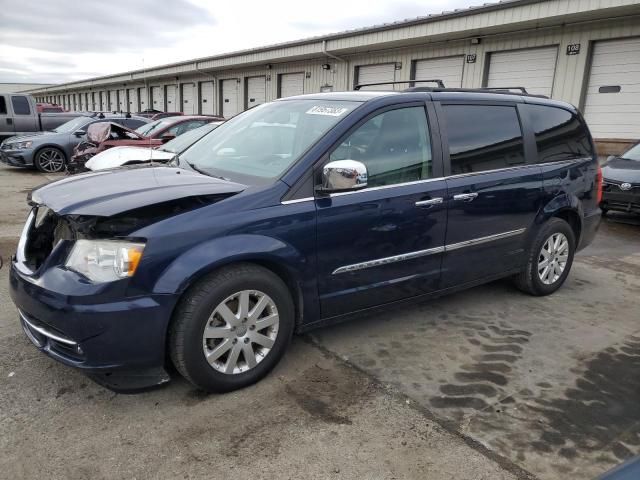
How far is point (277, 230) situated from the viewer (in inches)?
117

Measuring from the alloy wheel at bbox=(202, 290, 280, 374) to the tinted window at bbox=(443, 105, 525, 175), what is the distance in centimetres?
176

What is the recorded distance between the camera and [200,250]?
2.72m

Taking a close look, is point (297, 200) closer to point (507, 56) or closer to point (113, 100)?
point (507, 56)

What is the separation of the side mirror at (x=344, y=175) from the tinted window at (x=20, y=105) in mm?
16172

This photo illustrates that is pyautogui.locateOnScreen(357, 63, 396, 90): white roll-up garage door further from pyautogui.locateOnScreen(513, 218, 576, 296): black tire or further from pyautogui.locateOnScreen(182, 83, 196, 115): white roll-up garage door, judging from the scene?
pyautogui.locateOnScreen(182, 83, 196, 115): white roll-up garage door

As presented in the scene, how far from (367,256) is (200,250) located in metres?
1.14

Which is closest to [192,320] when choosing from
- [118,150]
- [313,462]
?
[313,462]

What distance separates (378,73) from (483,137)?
519 inches

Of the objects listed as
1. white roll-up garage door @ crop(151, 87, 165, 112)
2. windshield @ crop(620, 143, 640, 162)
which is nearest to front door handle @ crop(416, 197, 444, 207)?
windshield @ crop(620, 143, 640, 162)

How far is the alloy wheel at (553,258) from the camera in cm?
469

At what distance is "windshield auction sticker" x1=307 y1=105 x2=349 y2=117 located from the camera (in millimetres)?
3457

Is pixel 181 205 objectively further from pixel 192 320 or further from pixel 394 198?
pixel 394 198

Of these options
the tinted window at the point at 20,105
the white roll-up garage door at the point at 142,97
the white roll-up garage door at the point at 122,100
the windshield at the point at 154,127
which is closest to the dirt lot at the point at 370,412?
the windshield at the point at 154,127

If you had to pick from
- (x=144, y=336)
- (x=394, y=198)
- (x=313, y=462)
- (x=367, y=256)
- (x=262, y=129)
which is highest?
(x=262, y=129)
